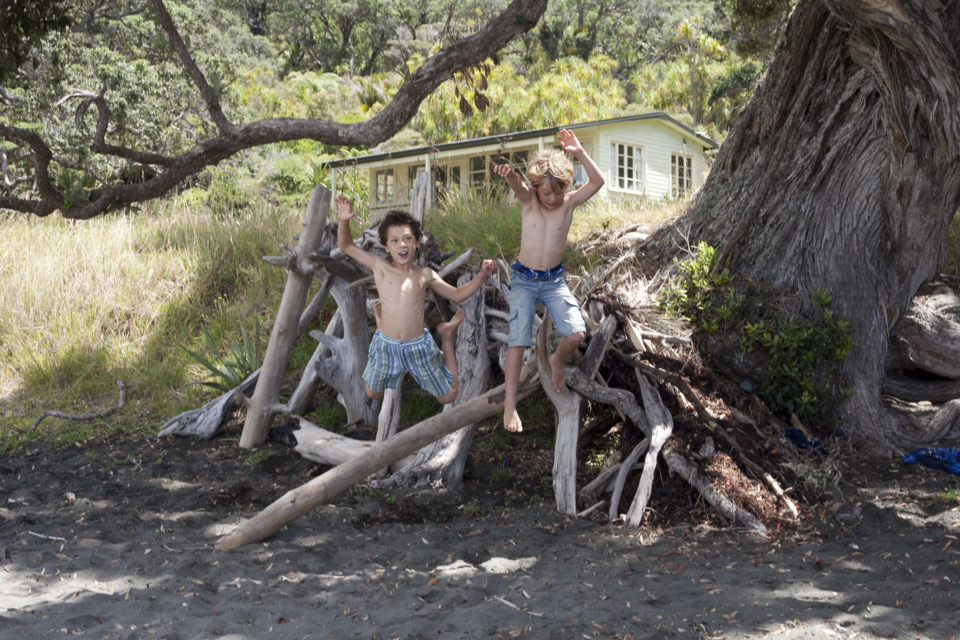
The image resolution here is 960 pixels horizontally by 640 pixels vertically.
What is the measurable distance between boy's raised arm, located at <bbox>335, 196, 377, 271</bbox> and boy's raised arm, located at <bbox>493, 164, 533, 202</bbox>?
0.99 m

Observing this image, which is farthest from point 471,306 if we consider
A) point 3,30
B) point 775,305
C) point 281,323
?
point 3,30

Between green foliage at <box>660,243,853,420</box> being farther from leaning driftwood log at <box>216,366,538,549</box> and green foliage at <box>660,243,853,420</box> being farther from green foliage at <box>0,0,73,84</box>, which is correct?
green foliage at <box>0,0,73,84</box>

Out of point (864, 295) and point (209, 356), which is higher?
point (864, 295)

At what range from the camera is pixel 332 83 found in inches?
1725

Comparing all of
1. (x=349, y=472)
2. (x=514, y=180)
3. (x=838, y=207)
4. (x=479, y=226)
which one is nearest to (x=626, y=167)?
(x=479, y=226)

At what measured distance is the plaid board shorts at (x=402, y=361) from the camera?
5410mm

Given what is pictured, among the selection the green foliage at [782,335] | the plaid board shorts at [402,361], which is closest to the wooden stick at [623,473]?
the plaid board shorts at [402,361]

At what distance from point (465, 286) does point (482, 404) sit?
2.72 feet

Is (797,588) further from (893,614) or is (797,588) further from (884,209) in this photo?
(884,209)

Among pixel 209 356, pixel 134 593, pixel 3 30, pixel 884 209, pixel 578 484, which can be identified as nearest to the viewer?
pixel 134 593

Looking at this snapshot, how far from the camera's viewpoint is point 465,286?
519 cm

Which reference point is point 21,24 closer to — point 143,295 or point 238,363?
point 143,295

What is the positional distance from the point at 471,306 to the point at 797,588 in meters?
3.71

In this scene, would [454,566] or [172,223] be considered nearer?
[454,566]
